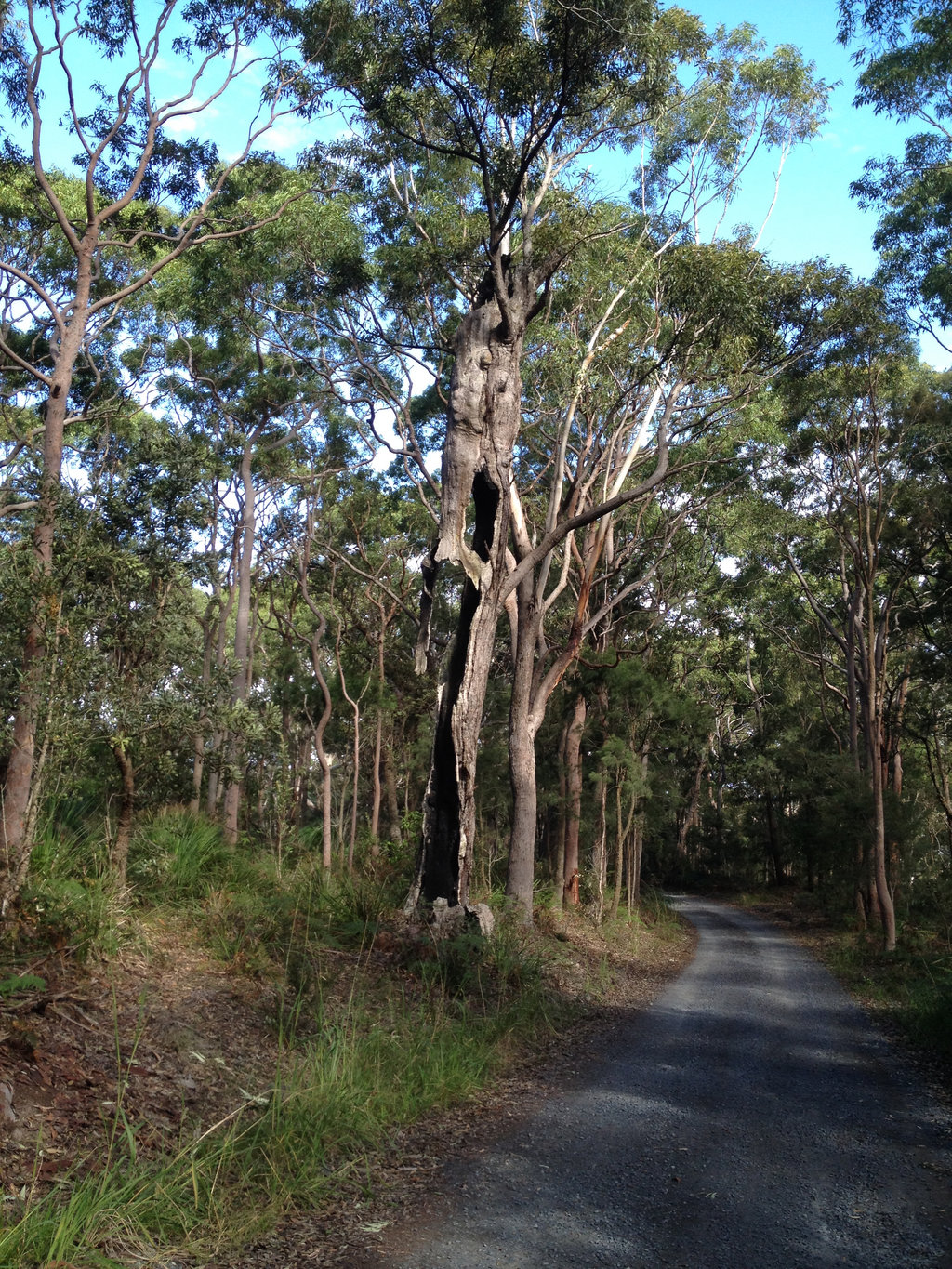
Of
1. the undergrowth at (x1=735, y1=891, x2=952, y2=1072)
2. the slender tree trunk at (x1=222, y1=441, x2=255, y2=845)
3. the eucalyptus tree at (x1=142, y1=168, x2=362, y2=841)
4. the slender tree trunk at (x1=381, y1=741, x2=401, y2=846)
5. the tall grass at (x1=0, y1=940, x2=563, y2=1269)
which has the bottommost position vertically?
the undergrowth at (x1=735, y1=891, x2=952, y2=1072)

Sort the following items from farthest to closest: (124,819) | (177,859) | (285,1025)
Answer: (177,859) → (124,819) → (285,1025)

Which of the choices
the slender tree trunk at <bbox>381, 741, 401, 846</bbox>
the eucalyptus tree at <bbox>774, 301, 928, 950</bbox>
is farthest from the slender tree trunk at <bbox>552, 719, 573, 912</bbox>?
the eucalyptus tree at <bbox>774, 301, 928, 950</bbox>

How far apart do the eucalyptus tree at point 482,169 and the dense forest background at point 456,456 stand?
0.18 ft

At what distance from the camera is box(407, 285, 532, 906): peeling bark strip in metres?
10.4

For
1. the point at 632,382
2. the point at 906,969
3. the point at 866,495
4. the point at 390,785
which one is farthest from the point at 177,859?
the point at 866,495

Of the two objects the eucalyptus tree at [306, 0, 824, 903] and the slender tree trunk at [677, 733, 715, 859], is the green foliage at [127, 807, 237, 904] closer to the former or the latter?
the eucalyptus tree at [306, 0, 824, 903]

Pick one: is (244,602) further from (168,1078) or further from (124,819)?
(168,1078)

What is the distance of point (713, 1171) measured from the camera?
5.32 meters

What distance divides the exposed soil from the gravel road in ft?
1.09

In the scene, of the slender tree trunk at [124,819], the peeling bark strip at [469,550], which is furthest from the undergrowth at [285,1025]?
the peeling bark strip at [469,550]

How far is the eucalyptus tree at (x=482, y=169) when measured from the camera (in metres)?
10.6

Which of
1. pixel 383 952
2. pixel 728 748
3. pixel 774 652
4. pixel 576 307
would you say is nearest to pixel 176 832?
pixel 383 952

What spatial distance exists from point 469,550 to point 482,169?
461 centimetres

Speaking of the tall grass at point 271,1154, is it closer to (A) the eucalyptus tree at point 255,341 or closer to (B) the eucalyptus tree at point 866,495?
(A) the eucalyptus tree at point 255,341
